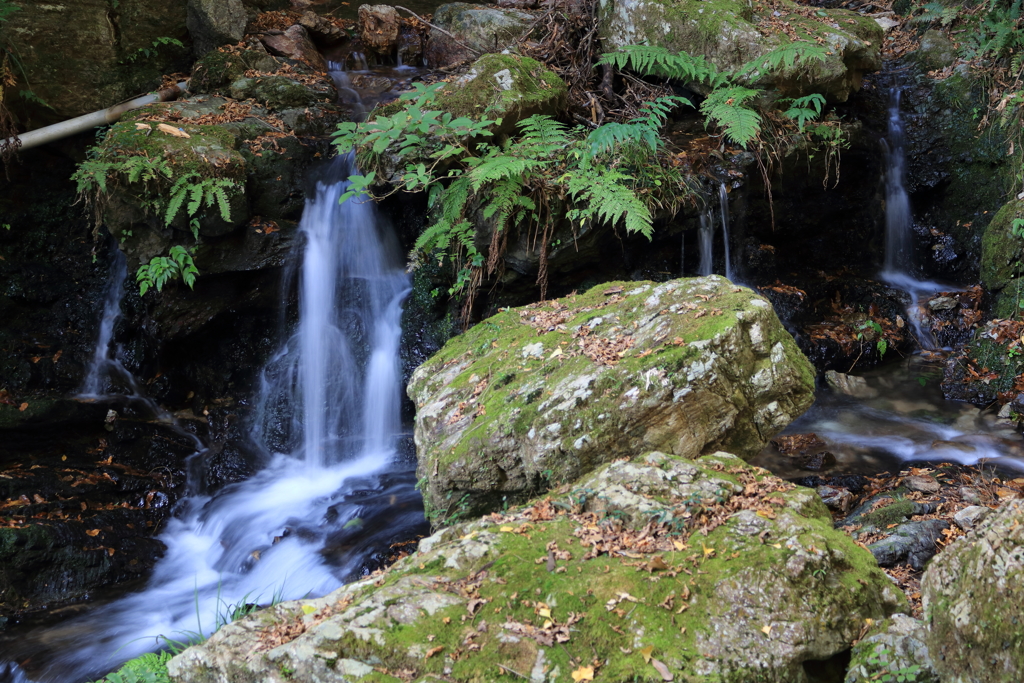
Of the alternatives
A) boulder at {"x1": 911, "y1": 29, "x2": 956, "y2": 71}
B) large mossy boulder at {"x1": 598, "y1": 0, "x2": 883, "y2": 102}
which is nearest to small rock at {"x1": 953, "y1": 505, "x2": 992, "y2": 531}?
large mossy boulder at {"x1": 598, "y1": 0, "x2": 883, "y2": 102}

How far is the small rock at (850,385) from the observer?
720 cm

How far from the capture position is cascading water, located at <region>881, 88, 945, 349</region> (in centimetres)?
823

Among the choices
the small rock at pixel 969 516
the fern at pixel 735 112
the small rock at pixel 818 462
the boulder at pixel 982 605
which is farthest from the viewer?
the fern at pixel 735 112

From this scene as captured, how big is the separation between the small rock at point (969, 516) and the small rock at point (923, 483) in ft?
2.82

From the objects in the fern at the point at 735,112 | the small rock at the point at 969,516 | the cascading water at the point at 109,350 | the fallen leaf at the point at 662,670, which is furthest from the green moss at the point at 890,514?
the cascading water at the point at 109,350

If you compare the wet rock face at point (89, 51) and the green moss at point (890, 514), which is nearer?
the green moss at point (890, 514)

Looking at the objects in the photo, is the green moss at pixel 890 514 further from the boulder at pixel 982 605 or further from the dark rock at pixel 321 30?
the dark rock at pixel 321 30

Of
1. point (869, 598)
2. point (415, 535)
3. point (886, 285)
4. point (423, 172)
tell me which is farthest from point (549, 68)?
point (869, 598)

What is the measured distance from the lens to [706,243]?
7520 mm

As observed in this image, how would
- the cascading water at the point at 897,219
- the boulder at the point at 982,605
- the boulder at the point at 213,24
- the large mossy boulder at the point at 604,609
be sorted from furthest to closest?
the boulder at the point at 213,24 → the cascading water at the point at 897,219 → the large mossy boulder at the point at 604,609 → the boulder at the point at 982,605

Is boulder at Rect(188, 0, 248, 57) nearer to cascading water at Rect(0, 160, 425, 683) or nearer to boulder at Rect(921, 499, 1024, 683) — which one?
cascading water at Rect(0, 160, 425, 683)

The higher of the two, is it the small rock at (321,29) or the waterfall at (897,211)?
the small rock at (321,29)

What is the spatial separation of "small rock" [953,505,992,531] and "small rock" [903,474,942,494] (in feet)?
2.82

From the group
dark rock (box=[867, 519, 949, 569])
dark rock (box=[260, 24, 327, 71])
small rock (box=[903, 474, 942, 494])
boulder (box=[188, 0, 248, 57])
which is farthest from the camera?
dark rock (box=[260, 24, 327, 71])
